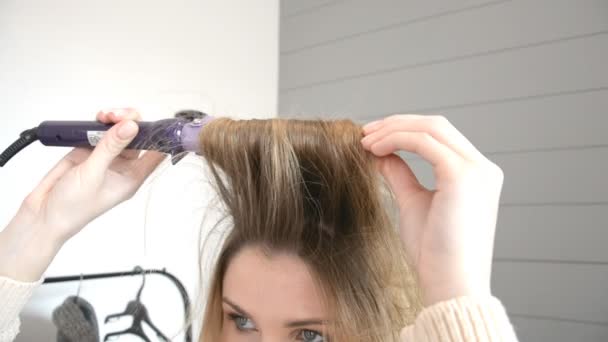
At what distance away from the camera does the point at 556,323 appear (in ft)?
3.80

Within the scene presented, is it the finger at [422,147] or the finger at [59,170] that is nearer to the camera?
the finger at [422,147]

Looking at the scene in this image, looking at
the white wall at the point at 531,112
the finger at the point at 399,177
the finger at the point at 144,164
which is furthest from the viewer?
the white wall at the point at 531,112

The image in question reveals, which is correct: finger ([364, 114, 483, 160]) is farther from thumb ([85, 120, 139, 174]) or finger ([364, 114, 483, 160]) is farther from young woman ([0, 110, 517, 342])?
thumb ([85, 120, 139, 174])

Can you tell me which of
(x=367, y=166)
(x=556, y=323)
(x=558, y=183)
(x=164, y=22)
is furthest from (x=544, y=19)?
(x=164, y=22)

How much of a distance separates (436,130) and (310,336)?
34 centimetres

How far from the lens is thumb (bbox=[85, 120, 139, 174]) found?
1.94ft

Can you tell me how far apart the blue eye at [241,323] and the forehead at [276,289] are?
0.05m

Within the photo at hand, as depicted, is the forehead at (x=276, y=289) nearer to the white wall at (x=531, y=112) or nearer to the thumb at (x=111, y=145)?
the thumb at (x=111, y=145)

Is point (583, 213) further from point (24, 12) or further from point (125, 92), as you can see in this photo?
point (24, 12)

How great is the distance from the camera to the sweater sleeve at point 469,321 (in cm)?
39

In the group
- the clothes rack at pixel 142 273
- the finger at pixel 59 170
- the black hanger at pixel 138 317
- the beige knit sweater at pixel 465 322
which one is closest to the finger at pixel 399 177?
the beige knit sweater at pixel 465 322

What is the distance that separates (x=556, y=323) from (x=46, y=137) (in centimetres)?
132

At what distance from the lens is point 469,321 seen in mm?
396

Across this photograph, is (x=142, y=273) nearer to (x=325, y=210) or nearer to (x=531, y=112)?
(x=325, y=210)
